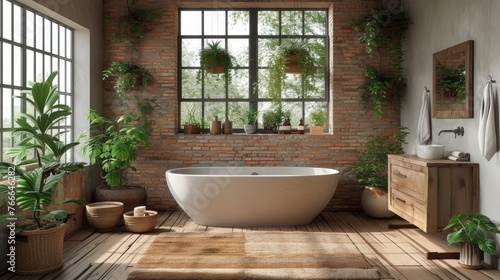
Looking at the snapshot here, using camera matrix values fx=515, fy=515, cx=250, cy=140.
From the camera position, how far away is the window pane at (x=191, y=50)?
7555mm

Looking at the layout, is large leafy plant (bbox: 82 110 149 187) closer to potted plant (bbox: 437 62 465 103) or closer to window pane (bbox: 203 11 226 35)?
window pane (bbox: 203 11 226 35)

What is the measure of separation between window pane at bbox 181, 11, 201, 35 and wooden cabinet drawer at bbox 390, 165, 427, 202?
3.48m

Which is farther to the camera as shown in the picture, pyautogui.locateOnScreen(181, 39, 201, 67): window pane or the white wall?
pyautogui.locateOnScreen(181, 39, 201, 67): window pane

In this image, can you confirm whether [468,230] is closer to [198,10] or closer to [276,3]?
[276,3]

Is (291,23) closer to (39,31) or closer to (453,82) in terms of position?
(453,82)

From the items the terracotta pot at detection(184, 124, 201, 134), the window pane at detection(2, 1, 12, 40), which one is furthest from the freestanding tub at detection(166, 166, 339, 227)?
the window pane at detection(2, 1, 12, 40)

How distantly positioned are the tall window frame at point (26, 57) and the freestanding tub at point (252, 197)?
5.38 feet

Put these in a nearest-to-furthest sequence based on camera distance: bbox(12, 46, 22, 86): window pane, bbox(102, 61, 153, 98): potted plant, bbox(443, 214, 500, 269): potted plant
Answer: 1. bbox(443, 214, 500, 269): potted plant
2. bbox(12, 46, 22, 86): window pane
3. bbox(102, 61, 153, 98): potted plant

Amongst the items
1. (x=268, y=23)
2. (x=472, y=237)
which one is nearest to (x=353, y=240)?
(x=472, y=237)

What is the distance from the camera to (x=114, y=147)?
20.7 feet

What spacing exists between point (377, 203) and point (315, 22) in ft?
9.17

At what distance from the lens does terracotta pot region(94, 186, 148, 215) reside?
6.39 meters

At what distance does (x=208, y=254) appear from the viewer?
479cm

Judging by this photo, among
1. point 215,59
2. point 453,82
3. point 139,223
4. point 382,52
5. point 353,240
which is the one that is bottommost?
point 353,240
